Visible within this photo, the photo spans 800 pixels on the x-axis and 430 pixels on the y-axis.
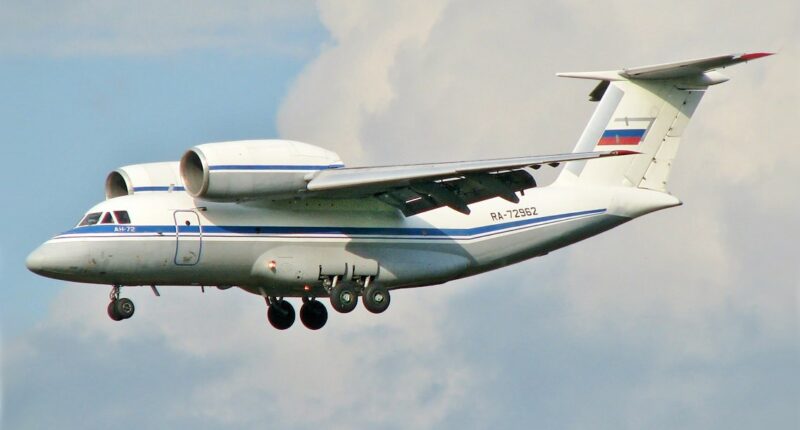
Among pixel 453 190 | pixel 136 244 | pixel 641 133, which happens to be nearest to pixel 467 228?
pixel 453 190

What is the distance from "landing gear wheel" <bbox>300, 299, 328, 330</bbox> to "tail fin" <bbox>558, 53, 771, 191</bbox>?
13.8 feet

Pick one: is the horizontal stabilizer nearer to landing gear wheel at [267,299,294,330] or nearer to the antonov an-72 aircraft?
the antonov an-72 aircraft

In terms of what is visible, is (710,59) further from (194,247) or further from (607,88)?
(194,247)

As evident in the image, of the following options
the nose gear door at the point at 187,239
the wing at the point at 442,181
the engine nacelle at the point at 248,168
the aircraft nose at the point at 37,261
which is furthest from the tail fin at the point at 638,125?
the aircraft nose at the point at 37,261

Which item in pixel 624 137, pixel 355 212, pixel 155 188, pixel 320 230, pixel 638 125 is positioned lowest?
pixel 155 188

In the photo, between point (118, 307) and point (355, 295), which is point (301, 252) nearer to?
point (355, 295)

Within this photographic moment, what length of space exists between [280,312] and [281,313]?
0.07ft

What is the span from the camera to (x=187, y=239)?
2252 centimetres

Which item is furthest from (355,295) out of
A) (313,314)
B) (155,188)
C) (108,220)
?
(108,220)

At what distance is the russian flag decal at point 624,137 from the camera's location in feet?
83.9

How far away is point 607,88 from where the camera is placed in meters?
25.9

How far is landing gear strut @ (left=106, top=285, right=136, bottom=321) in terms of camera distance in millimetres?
22609

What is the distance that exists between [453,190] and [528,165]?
1394mm

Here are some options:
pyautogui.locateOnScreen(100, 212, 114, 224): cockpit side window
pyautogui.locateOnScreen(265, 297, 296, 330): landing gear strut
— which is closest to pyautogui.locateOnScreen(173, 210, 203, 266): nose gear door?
pyautogui.locateOnScreen(100, 212, 114, 224): cockpit side window
